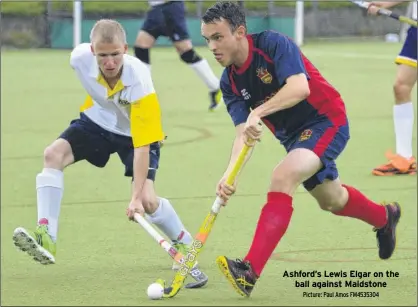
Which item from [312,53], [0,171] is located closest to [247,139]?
[0,171]

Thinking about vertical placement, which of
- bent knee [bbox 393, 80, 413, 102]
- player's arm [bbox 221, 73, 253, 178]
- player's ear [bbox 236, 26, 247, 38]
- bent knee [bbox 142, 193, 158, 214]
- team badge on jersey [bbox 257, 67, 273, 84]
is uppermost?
player's ear [bbox 236, 26, 247, 38]

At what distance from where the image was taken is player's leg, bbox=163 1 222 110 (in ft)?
35.9

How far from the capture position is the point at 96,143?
5465mm

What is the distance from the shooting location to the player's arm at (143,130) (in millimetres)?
5055

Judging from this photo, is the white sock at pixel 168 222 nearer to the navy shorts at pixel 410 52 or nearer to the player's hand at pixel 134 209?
the player's hand at pixel 134 209

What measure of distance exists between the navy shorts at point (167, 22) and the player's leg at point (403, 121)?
3597mm

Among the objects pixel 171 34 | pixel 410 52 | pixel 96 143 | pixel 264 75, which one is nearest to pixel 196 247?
pixel 264 75

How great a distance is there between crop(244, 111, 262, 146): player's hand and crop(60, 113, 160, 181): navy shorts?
97cm

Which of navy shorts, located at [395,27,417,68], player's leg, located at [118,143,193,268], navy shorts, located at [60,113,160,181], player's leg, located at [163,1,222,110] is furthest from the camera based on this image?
player's leg, located at [163,1,222,110]

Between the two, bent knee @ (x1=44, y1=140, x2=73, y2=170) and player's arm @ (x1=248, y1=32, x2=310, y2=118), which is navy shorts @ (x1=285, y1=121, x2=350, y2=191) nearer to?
player's arm @ (x1=248, y1=32, x2=310, y2=118)

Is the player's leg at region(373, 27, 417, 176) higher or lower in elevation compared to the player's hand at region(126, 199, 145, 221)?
lower

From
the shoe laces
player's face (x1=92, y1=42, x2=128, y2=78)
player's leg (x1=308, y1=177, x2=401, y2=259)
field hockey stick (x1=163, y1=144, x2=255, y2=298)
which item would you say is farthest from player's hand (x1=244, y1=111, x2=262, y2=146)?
player's face (x1=92, y1=42, x2=128, y2=78)

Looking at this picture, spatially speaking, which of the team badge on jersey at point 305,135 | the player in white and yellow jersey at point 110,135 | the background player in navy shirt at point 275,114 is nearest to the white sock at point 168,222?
the player in white and yellow jersey at point 110,135

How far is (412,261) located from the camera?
5293 mm
